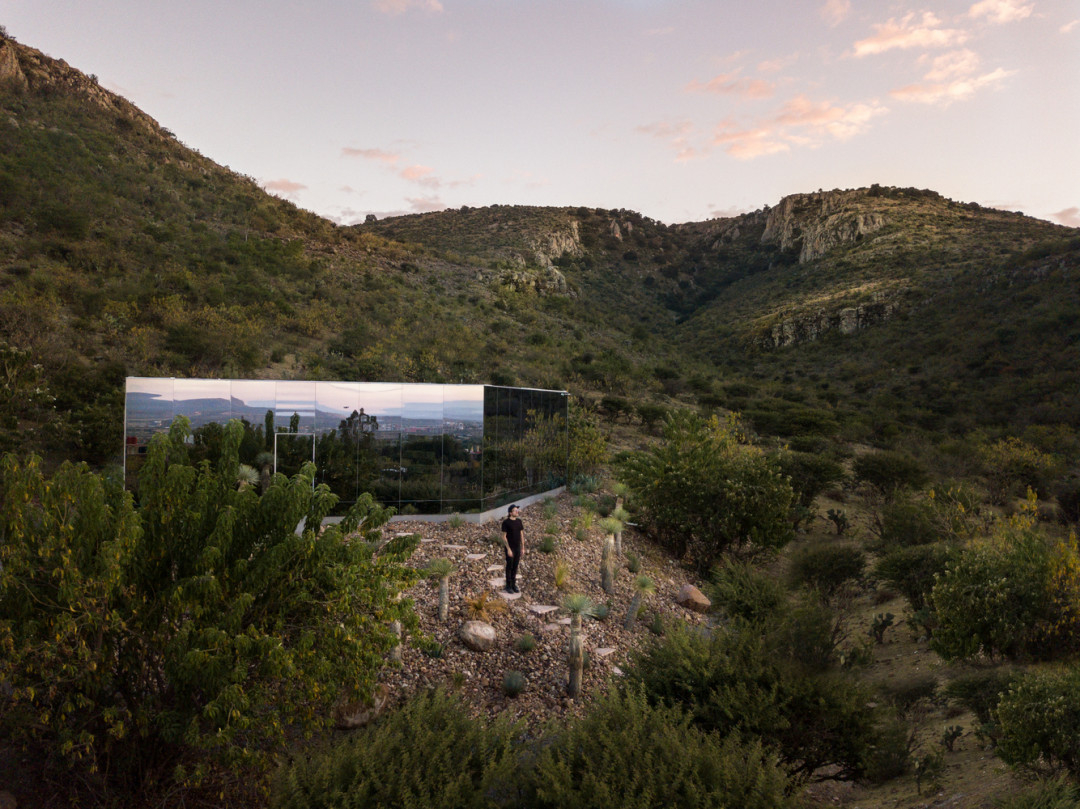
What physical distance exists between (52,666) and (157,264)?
31908mm

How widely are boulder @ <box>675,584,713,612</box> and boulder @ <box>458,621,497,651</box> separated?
18.7 ft

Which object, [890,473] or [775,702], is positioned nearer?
[775,702]

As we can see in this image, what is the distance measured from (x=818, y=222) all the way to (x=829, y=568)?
68.4 m

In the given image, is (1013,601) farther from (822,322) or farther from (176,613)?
(822,322)

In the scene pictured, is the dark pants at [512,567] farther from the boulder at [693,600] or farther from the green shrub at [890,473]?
the green shrub at [890,473]

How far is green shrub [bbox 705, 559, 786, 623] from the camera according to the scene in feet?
37.5

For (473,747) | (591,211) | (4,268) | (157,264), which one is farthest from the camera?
(591,211)

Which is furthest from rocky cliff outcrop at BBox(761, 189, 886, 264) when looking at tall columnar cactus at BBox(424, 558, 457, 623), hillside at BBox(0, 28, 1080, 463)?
tall columnar cactus at BBox(424, 558, 457, 623)

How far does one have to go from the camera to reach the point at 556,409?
60.8 feet

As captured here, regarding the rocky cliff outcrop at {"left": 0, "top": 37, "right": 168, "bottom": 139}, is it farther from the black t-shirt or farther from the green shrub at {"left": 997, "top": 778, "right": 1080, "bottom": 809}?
the green shrub at {"left": 997, "top": 778, "right": 1080, "bottom": 809}

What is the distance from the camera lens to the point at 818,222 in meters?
71.3

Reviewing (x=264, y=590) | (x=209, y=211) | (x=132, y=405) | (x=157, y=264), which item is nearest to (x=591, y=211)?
(x=209, y=211)

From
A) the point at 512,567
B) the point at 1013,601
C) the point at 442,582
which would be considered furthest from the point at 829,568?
the point at 442,582

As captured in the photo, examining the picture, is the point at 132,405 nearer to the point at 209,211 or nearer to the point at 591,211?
the point at 209,211
